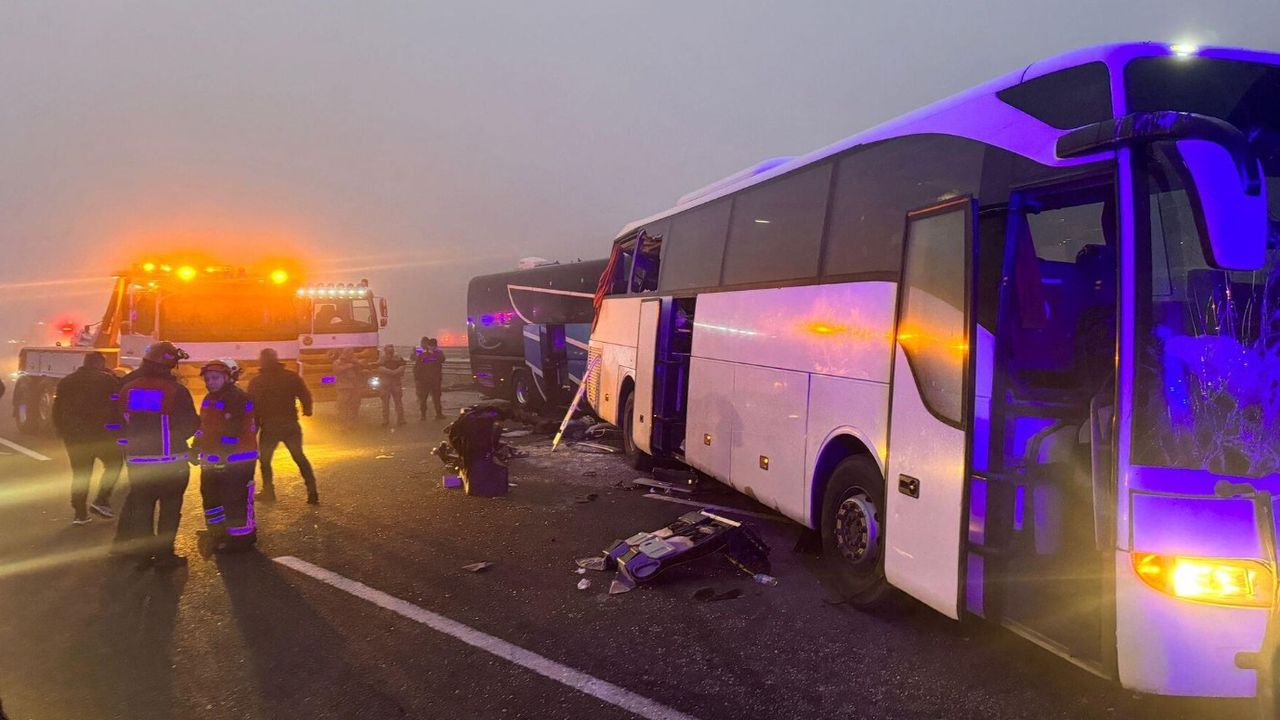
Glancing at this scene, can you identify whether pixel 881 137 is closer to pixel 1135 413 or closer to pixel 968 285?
pixel 968 285

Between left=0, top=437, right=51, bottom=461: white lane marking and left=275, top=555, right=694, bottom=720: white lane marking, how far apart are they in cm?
866

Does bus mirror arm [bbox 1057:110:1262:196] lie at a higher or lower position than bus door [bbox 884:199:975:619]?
higher

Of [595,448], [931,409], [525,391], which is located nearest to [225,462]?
[931,409]

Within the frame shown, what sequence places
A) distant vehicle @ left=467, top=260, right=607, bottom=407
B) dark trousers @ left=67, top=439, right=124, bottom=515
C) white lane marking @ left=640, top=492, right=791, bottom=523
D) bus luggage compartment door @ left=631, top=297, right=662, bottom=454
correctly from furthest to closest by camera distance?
distant vehicle @ left=467, top=260, right=607, bottom=407 < bus luggage compartment door @ left=631, top=297, right=662, bottom=454 < white lane marking @ left=640, top=492, right=791, bottom=523 < dark trousers @ left=67, top=439, right=124, bottom=515

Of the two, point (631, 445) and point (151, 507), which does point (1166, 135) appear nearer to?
point (151, 507)

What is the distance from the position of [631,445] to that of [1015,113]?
706 cm

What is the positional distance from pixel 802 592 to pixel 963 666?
1.32 meters

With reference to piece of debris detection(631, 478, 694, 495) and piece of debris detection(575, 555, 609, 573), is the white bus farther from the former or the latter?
piece of debris detection(631, 478, 694, 495)

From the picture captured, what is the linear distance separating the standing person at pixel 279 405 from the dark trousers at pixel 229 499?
1.47 meters

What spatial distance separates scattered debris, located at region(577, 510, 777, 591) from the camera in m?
5.29

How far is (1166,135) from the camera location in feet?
9.45

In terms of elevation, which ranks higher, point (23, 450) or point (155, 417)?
point (155, 417)

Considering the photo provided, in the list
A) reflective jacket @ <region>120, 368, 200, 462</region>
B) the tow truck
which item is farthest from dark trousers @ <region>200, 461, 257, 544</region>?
the tow truck

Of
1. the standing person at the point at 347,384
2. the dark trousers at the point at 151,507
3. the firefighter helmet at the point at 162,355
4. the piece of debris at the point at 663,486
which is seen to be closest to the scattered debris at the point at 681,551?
the piece of debris at the point at 663,486
